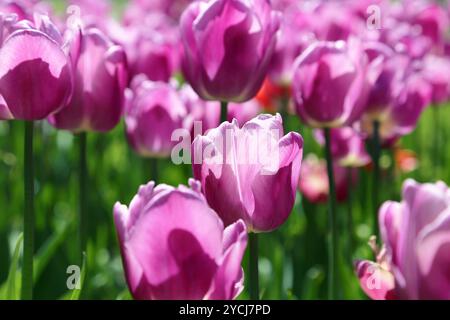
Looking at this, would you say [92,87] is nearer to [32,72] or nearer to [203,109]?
[32,72]

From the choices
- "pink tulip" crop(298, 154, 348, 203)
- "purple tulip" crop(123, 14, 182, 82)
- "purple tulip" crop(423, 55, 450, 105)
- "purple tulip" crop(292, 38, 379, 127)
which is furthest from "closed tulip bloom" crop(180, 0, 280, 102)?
"purple tulip" crop(423, 55, 450, 105)

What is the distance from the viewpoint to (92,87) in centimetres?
148

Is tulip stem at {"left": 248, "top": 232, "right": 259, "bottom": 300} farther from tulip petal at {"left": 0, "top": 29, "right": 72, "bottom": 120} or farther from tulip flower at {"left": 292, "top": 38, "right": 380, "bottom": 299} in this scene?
tulip flower at {"left": 292, "top": 38, "right": 380, "bottom": 299}

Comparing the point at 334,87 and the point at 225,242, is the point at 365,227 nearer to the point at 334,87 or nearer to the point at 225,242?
the point at 334,87

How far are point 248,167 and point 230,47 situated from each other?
1.42 feet

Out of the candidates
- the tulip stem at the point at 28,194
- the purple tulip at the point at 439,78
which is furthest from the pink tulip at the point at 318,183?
the tulip stem at the point at 28,194

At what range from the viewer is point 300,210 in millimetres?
2715

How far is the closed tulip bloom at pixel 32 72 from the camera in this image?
3.93 ft

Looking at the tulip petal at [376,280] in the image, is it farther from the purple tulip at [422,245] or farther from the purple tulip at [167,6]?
the purple tulip at [167,6]

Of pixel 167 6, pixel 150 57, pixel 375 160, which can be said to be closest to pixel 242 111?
pixel 150 57

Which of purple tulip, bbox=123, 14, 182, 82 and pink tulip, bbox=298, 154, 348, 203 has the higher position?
purple tulip, bbox=123, 14, 182, 82

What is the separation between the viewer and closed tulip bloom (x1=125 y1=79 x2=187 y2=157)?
1.92 meters

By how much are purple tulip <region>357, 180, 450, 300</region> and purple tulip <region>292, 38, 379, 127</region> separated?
0.62 meters

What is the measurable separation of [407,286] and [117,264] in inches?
59.8
